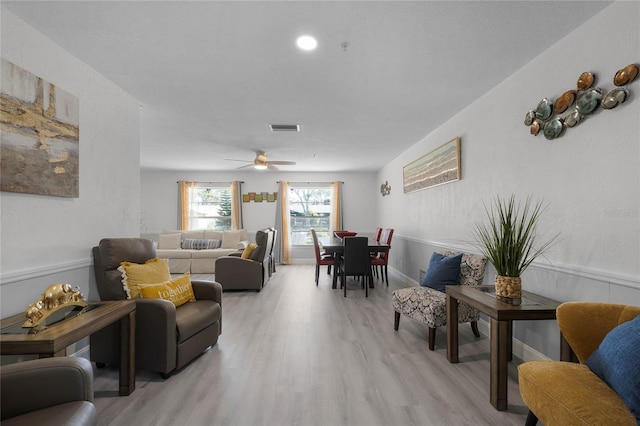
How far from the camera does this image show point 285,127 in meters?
3.96

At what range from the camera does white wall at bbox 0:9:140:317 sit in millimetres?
1841

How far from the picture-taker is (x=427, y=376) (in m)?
2.14

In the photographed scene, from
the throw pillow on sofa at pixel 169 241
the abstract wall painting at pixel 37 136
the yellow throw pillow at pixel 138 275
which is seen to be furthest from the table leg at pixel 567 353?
the throw pillow on sofa at pixel 169 241

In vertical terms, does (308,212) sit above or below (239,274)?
above

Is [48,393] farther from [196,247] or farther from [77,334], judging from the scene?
[196,247]

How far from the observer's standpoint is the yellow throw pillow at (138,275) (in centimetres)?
223

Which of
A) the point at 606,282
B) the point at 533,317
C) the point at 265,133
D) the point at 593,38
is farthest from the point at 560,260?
the point at 265,133

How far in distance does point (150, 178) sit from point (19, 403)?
7.32m

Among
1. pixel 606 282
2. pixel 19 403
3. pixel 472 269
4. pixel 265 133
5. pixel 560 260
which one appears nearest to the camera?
pixel 19 403

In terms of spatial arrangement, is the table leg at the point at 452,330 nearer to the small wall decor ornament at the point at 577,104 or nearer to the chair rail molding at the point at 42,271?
the small wall decor ornament at the point at 577,104

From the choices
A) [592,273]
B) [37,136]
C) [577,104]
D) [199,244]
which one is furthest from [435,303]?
[199,244]

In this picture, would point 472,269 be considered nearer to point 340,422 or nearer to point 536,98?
point 536,98

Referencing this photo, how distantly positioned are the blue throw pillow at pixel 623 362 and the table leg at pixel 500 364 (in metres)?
0.42

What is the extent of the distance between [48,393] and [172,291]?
124 cm
